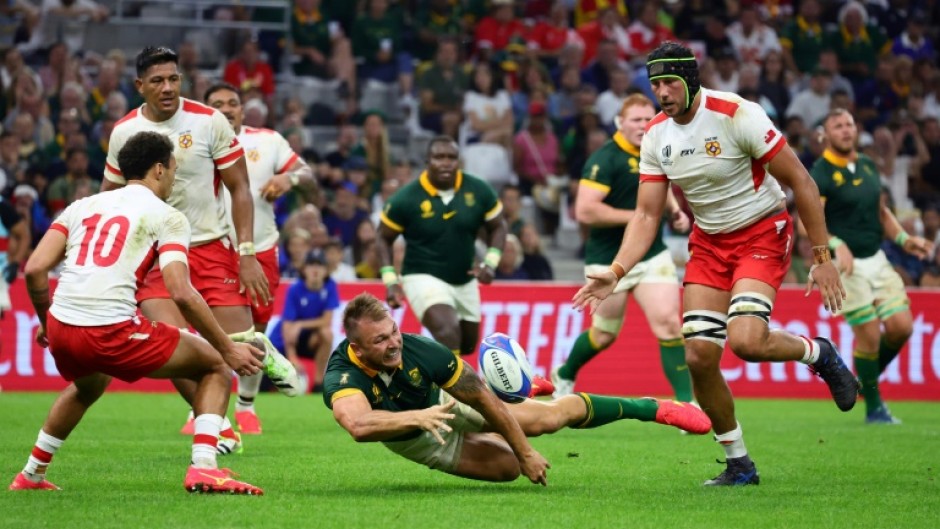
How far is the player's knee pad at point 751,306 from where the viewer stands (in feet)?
28.8

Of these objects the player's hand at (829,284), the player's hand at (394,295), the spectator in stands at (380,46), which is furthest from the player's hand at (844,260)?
the spectator in stands at (380,46)

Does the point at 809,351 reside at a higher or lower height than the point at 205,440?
higher

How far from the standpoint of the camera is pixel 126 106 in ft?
69.9

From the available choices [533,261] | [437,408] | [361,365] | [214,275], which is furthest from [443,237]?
[533,261]

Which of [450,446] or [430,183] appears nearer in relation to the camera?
[450,446]

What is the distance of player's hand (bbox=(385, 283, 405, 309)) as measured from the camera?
13.3 m

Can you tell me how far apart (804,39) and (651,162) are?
17562 millimetres

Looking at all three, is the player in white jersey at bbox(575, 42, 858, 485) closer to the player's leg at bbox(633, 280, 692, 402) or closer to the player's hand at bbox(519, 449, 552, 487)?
the player's hand at bbox(519, 449, 552, 487)

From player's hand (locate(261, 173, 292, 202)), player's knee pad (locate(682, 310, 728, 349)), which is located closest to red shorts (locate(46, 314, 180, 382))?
player's knee pad (locate(682, 310, 728, 349))

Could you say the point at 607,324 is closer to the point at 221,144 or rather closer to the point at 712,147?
the point at 221,144

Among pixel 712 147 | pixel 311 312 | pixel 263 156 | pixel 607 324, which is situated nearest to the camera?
pixel 712 147

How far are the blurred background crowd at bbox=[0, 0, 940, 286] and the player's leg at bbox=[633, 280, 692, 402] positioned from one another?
21.3 feet

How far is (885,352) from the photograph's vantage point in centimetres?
1498

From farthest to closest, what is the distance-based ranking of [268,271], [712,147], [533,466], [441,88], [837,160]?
[441,88], [837,160], [268,271], [712,147], [533,466]
